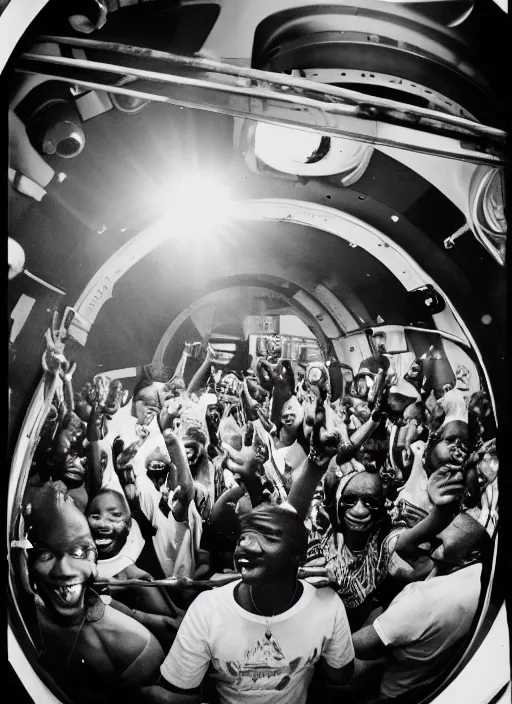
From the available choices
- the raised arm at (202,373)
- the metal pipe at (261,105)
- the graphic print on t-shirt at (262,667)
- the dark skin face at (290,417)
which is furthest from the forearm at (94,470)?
the metal pipe at (261,105)

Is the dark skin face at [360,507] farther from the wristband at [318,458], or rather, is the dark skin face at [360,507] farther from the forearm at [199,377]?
the forearm at [199,377]

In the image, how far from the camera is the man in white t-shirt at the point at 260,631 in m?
2.77

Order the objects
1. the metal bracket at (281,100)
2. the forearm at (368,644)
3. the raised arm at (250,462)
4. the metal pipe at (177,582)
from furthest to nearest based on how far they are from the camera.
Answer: the forearm at (368,644), the raised arm at (250,462), the metal pipe at (177,582), the metal bracket at (281,100)

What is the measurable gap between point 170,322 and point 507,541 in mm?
1697

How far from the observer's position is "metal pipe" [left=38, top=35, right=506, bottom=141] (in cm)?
260

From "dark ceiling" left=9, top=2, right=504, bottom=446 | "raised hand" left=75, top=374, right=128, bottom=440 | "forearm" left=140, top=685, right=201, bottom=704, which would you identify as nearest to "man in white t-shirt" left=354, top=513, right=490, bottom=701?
"forearm" left=140, top=685, right=201, bottom=704

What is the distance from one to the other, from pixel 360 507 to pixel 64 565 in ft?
3.89

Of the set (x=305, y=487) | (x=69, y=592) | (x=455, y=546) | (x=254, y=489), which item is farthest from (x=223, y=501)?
(x=455, y=546)

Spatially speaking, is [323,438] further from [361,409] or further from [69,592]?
[69,592]

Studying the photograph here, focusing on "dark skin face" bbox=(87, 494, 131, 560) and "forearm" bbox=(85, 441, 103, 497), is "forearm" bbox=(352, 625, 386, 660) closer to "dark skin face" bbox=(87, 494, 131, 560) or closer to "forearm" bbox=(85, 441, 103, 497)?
"dark skin face" bbox=(87, 494, 131, 560)

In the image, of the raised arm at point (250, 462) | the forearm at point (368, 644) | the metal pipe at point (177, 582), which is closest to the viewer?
the metal pipe at point (177, 582)

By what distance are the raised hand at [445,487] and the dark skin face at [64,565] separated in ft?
4.62

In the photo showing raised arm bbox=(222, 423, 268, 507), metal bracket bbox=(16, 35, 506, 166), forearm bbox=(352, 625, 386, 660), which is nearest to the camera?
metal bracket bbox=(16, 35, 506, 166)

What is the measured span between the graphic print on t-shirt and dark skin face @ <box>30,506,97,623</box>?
2.02ft
